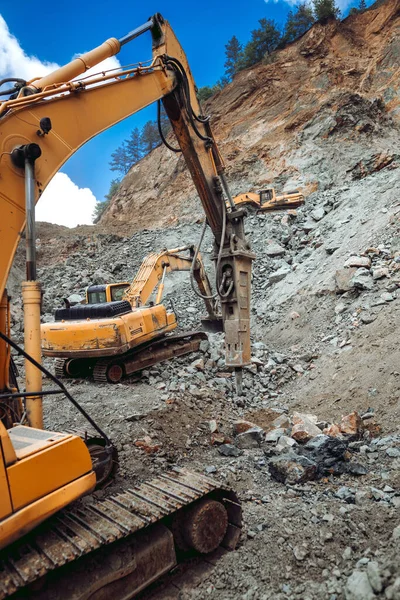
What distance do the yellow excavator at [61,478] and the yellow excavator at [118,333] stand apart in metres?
3.37

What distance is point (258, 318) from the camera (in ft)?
33.5

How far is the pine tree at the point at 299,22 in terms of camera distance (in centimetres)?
2656

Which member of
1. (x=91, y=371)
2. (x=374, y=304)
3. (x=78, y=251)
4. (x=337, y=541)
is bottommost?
(x=337, y=541)

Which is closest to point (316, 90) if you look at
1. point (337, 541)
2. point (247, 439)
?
point (247, 439)

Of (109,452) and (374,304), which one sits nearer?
(109,452)

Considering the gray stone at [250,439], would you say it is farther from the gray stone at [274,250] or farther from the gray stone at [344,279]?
the gray stone at [274,250]

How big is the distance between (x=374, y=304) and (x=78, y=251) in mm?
15588

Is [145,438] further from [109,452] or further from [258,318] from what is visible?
[258,318]

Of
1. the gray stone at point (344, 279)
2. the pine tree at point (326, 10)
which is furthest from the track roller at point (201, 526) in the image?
the pine tree at point (326, 10)

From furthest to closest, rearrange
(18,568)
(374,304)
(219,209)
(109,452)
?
(374,304), (219,209), (109,452), (18,568)

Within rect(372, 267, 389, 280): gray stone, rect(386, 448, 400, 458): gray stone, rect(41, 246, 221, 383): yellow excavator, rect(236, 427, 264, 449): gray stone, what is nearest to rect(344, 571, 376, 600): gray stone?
rect(386, 448, 400, 458): gray stone

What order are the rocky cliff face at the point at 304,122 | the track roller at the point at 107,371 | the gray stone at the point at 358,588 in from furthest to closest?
1. the rocky cliff face at the point at 304,122
2. the track roller at the point at 107,371
3. the gray stone at the point at 358,588

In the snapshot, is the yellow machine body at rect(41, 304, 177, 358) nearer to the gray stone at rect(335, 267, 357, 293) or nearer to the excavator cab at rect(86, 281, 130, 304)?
the excavator cab at rect(86, 281, 130, 304)

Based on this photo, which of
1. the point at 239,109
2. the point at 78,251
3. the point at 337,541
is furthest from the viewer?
the point at 239,109
